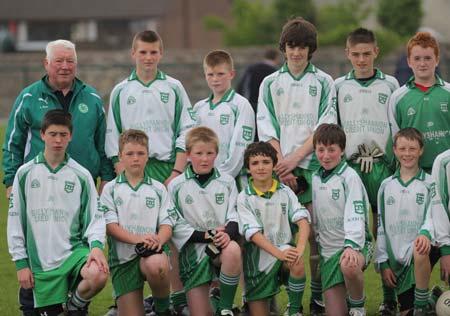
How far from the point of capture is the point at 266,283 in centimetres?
767

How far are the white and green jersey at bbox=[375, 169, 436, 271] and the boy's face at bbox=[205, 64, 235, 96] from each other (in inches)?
57.5

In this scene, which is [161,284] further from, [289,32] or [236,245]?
[289,32]

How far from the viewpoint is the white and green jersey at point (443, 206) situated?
299 inches

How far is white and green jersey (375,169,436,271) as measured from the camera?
25.6ft

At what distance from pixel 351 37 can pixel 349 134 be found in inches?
28.4

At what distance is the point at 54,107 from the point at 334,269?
2300 mm

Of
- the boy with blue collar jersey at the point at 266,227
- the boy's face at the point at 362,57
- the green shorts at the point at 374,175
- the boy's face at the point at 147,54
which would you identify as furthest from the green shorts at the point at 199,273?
the boy's face at the point at 362,57

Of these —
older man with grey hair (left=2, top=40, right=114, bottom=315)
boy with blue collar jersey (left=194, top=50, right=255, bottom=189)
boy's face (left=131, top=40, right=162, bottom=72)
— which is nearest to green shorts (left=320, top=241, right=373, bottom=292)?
boy with blue collar jersey (left=194, top=50, right=255, bottom=189)

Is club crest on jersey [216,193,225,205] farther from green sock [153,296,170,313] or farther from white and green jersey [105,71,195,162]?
green sock [153,296,170,313]

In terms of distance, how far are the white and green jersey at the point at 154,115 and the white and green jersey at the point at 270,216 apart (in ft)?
2.45

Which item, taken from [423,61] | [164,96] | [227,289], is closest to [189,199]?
[227,289]

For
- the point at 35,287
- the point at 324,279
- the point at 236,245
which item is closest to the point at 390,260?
the point at 324,279

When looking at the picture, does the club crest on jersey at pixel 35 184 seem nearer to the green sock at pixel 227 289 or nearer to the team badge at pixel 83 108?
the team badge at pixel 83 108

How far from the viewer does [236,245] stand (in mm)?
7516
